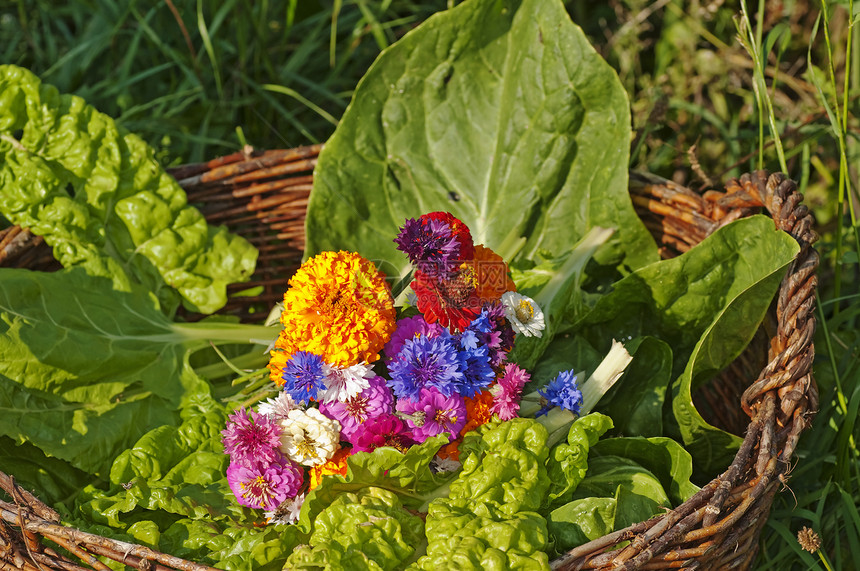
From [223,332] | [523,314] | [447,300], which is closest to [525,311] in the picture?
[523,314]

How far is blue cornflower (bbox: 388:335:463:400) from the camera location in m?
1.54

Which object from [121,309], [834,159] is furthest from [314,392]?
[834,159]

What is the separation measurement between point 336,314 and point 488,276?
1.22 ft

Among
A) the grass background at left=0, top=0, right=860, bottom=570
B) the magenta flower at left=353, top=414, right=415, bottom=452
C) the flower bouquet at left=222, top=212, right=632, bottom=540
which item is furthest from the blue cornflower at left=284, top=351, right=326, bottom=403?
the grass background at left=0, top=0, right=860, bottom=570

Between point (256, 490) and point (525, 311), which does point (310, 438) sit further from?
point (525, 311)

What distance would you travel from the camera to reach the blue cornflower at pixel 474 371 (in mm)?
1571

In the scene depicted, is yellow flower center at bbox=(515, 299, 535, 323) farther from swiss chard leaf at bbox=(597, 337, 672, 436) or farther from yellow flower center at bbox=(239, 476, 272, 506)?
yellow flower center at bbox=(239, 476, 272, 506)

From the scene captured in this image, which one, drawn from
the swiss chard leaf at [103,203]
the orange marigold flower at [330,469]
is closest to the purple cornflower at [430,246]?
the orange marigold flower at [330,469]

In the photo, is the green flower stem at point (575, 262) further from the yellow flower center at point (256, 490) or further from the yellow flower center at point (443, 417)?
the yellow flower center at point (256, 490)

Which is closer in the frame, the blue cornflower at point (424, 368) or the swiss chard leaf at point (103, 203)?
the blue cornflower at point (424, 368)

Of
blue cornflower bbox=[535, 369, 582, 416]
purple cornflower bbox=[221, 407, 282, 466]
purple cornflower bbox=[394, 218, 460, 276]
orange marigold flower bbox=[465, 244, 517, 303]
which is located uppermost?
purple cornflower bbox=[394, 218, 460, 276]

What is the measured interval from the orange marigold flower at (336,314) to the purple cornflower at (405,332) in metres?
0.04

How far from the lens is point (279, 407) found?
64.5 inches

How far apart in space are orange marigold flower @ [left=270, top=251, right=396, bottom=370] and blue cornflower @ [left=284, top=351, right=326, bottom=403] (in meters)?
0.02
